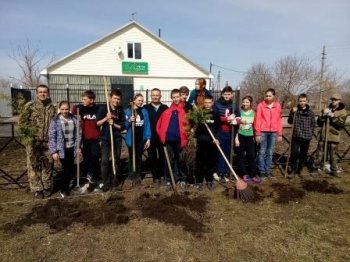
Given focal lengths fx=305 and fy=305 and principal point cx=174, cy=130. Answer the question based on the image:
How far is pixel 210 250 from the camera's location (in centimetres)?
379

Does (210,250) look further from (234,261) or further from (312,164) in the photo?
(312,164)

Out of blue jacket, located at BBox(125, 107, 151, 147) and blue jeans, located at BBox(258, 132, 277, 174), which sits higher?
blue jacket, located at BBox(125, 107, 151, 147)

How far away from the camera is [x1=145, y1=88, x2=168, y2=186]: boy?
19.6 feet

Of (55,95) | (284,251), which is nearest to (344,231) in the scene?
(284,251)

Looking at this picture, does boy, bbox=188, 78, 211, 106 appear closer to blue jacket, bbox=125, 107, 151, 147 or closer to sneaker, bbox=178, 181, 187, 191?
blue jacket, bbox=125, 107, 151, 147

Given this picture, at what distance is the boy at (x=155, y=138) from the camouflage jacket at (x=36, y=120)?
71.4 inches

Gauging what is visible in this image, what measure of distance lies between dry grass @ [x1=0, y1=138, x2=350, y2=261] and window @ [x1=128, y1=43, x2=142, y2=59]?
833 inches

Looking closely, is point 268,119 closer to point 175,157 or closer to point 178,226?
point 175,157

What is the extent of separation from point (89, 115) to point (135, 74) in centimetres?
2057

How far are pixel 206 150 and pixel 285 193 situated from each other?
1681 millimetres

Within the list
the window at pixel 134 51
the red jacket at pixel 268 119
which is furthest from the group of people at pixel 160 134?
the window at pixel 134 51

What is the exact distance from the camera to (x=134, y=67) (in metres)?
25.6

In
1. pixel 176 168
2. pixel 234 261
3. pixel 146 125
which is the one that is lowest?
pixel 234 261

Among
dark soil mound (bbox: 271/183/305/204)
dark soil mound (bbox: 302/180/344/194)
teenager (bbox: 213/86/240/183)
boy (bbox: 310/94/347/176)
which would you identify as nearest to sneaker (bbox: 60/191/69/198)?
teenager (bbox: 213/86/240/183)
